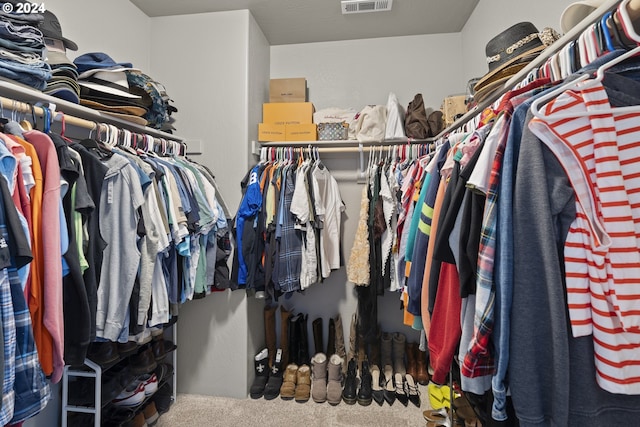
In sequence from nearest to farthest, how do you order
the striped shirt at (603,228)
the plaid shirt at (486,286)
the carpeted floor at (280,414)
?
the striped shirt at (603,228) → the plaid shirt at (486,286) → the carpeted floor at (280,414)

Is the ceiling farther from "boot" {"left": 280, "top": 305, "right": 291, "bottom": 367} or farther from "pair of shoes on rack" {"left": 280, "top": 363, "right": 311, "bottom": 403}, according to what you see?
"pair of shoes on rack" {"left": 280, "top": 363, "right": 311, "bottom": 403}

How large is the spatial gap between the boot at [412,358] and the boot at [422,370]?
2 centimetres

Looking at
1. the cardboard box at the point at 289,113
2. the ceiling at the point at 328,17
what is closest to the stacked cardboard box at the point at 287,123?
the cardboard box at the point at 289,113

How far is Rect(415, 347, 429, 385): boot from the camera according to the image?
213 centimetres

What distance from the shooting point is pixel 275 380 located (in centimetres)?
209

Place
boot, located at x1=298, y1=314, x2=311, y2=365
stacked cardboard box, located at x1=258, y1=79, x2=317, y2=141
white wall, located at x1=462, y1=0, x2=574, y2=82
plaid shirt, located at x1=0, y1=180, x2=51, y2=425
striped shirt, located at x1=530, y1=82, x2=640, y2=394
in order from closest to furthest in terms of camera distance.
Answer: striped shirt, located at x1=530, y1=82, x2=640, y2=394, plaid shirt, located at x1=0, y1=180, x2=51, y2=425, white wall, located at x1=462, y1=0, x2=574, y2=82, stacked cardboard box, located at x1=258, y1=79, x2=317, y2=141, boot, located at x1=298, y1=314, x2=311, y2=365

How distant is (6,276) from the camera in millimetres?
786

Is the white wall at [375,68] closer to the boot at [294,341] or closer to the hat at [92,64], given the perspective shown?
the hat at [92,64]

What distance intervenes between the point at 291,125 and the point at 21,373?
185cm

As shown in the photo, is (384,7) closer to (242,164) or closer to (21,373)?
(242,164)

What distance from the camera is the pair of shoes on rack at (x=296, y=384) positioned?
6.48 ft

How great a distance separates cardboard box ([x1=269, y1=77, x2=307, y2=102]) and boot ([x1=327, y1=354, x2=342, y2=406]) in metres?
1.99

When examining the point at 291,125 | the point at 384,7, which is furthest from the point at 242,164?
the point at 384,7
